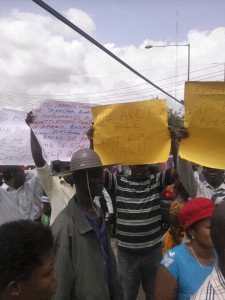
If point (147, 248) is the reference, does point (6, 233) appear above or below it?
above

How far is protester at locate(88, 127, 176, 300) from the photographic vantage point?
364cm

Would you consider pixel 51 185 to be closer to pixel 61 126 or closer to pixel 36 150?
pixel 36 150

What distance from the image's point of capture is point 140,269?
149 inches

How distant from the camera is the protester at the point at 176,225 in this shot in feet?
12.0

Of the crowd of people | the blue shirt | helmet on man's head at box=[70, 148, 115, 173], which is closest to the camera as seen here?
the crowd of people

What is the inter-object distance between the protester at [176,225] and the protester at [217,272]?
209 centimetres

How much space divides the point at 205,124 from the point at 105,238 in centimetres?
126

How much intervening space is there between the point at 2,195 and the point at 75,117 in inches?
41.7

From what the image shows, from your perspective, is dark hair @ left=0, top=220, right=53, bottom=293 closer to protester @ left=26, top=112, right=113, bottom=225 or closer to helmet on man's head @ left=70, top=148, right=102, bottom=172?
helmet on man's head @ left=70, top=148, right=102, bottom=172

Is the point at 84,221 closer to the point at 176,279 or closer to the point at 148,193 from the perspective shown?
the point at 176,279

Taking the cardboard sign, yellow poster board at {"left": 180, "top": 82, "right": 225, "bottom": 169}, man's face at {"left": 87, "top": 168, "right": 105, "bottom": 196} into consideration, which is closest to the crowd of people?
man's face at {"left": 87, "top": 168, "right": 105, "bottom": 196}

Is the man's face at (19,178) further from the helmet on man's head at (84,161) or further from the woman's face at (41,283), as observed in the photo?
the woman's face at (41,283)

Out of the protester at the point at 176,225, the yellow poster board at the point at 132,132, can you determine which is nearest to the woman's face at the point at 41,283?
the yellow poster board at the point at 132,132

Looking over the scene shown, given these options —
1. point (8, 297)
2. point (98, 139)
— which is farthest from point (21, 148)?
point (8, 297)
